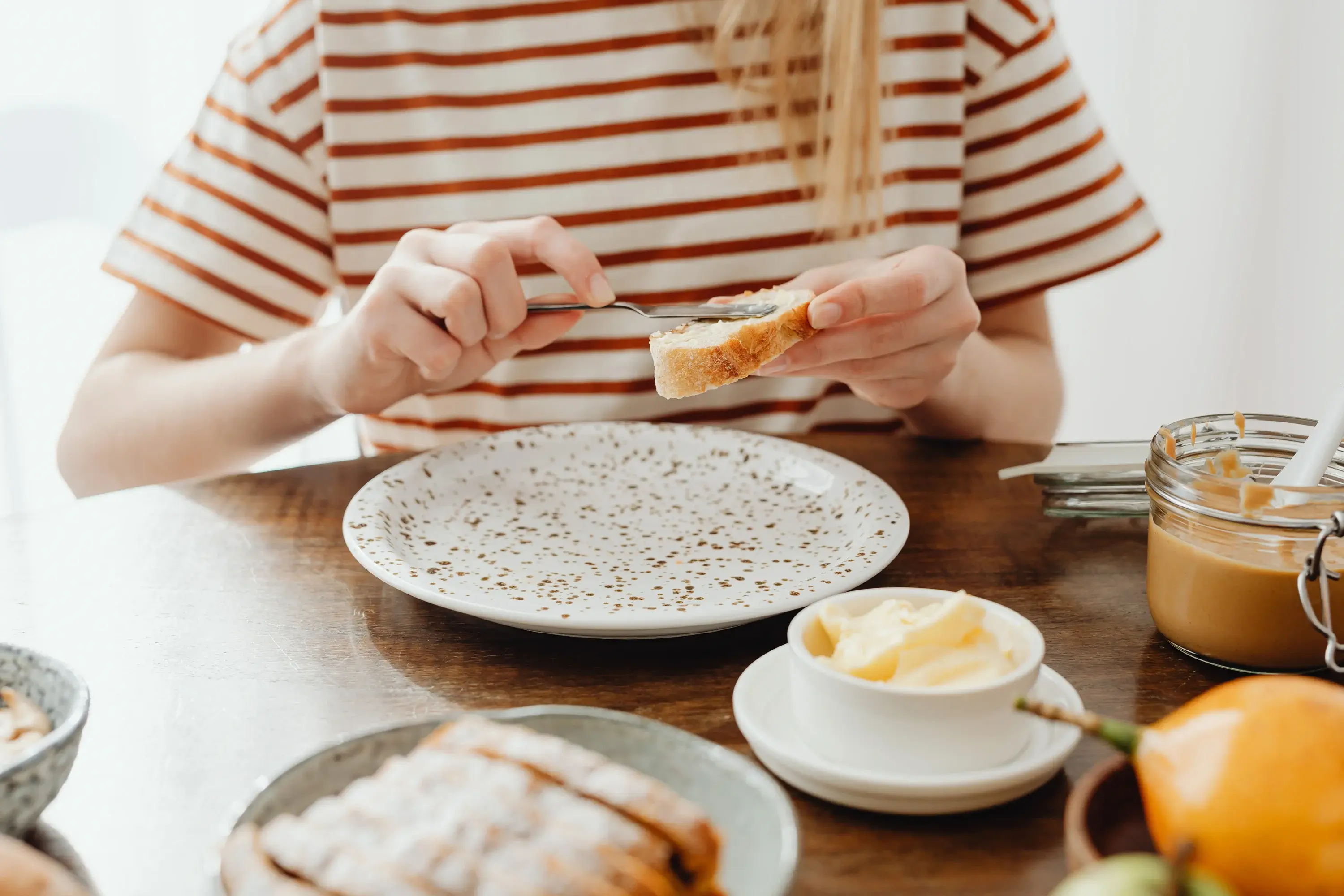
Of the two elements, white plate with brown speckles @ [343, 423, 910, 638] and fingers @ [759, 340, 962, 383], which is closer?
white plate with brown speckles @ [343, 423, 910, 638]

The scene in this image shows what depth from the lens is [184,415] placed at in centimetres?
138

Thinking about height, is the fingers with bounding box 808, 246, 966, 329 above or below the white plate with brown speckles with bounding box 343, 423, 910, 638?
above

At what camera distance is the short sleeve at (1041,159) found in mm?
1526

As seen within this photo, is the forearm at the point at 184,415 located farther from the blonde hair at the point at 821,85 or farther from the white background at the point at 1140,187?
the white background at the point at 1140,187

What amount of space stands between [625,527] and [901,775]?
53 cm

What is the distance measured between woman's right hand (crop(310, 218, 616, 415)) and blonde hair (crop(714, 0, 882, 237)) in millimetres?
475

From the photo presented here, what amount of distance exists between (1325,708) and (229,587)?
817 mm

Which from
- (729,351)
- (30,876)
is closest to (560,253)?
(729,351)

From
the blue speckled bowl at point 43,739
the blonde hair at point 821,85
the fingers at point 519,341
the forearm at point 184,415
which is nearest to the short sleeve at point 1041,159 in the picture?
the blonde hair at point 821,85

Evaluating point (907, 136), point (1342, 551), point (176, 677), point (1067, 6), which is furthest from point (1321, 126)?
point (176, 677)

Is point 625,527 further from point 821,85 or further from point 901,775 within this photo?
point 821,85

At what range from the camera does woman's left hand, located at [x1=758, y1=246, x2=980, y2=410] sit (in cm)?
105

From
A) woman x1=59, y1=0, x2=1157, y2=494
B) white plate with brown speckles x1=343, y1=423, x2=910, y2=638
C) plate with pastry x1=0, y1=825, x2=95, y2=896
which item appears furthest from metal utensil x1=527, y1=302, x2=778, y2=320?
plate with pastry x1=0, y1=825, x2=95, y2=896

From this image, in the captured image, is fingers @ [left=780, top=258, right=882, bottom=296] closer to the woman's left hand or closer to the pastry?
the woman's left hand
